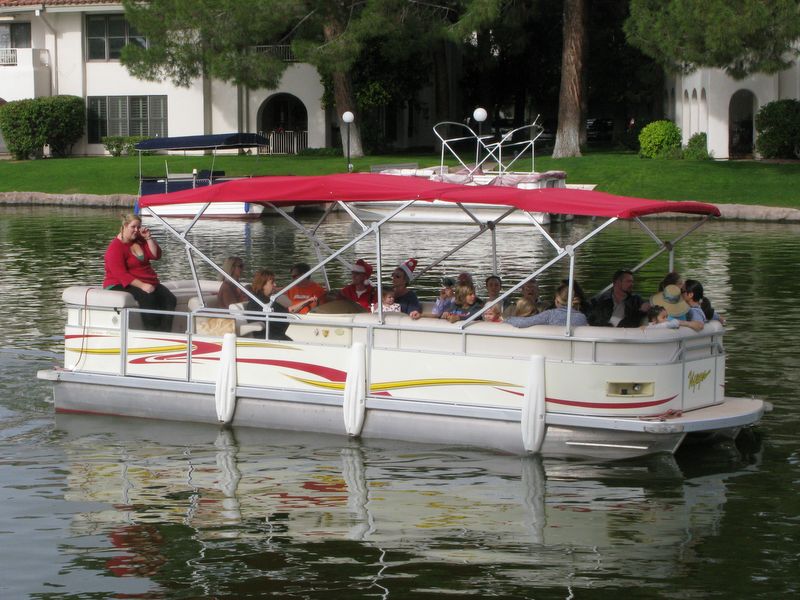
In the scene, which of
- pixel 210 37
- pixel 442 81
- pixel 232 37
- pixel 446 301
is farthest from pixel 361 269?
pixel 442 81

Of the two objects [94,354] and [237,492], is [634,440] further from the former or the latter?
[94,354]

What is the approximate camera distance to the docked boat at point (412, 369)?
1201 cm

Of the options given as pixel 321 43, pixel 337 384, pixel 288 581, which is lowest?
pixel 288 581

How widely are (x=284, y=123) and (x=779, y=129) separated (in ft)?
74.5

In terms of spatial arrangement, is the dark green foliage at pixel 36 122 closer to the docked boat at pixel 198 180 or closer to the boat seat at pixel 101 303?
the docked boat at pixel 198 180

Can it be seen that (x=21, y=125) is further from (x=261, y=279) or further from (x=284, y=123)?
(x=261, y=279)

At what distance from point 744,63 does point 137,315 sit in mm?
29318

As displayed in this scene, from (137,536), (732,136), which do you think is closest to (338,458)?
(137,536)

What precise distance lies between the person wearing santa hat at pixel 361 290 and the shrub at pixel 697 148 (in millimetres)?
33016

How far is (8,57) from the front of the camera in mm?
57281

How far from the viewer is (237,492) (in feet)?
38.3

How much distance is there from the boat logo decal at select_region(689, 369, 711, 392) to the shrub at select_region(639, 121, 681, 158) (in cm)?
3529

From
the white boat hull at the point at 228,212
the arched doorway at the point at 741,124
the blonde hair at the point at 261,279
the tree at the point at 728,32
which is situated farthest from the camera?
the arched doorway at the point at 741,124

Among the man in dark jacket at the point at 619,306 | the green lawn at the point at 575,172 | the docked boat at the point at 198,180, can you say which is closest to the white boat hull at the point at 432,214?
the docked boat at the point at 198,180
